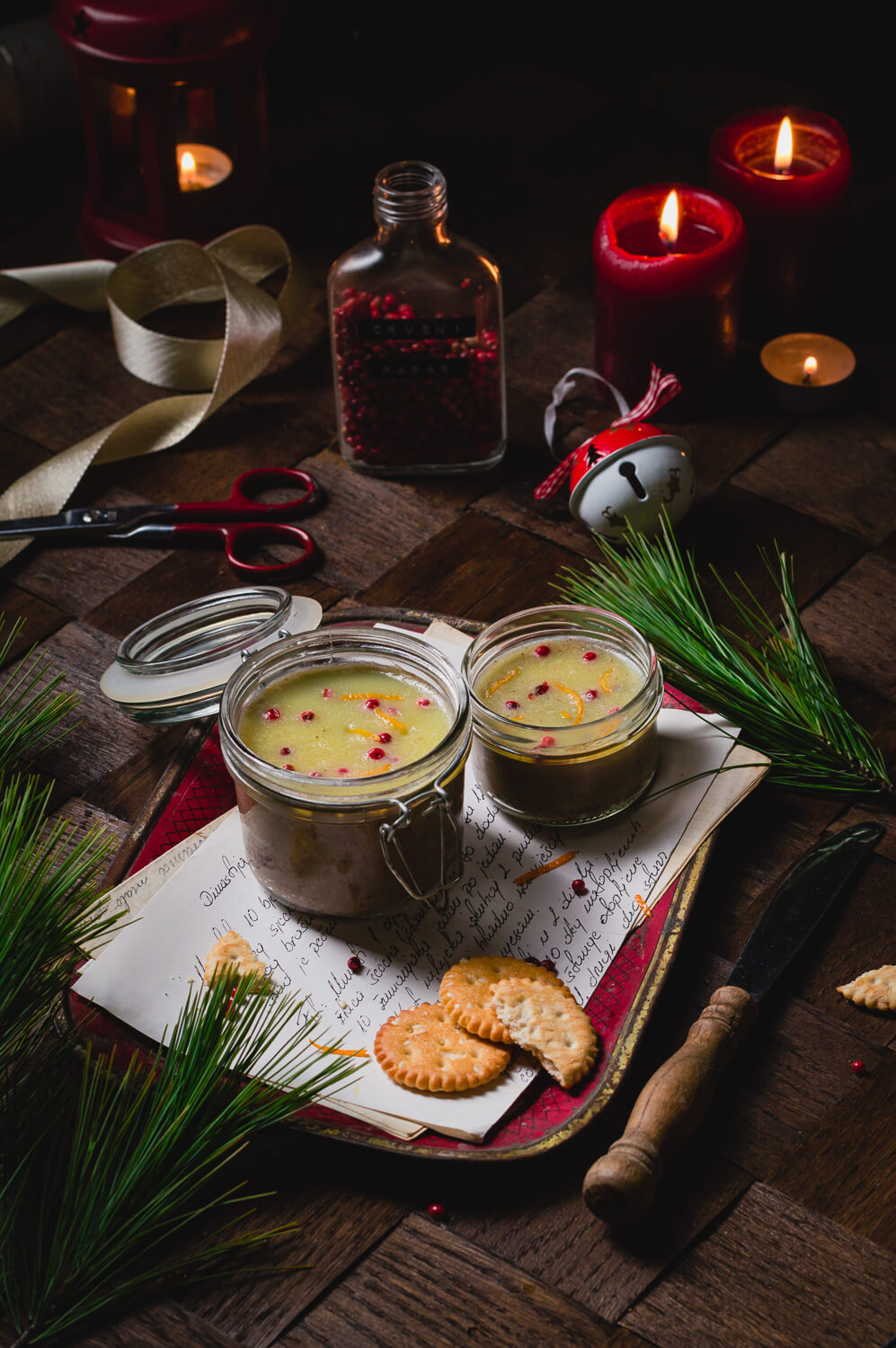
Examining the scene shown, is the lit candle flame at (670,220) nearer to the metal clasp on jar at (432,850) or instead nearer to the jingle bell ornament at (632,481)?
the jingle bell ornament at (632,481)

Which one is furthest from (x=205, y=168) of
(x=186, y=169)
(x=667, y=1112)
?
(x=667, y=1112)

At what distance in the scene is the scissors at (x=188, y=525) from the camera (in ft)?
4.17

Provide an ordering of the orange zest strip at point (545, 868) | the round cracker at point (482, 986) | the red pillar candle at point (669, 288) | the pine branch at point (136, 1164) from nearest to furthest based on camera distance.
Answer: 1. the pine branch at point (136, 1164)
2. the round cracker at point (482, 986)
3. the orange zest strip at point (545, 868)
4. the red pillar candle at point (669, 288)

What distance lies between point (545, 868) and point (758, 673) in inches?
10.9

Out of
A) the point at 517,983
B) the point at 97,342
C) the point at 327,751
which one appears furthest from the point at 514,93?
the point at 517,983

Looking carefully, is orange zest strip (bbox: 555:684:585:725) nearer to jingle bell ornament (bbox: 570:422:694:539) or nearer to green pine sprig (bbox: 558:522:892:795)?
green pine sprig (bbox: 558:522:892:795)

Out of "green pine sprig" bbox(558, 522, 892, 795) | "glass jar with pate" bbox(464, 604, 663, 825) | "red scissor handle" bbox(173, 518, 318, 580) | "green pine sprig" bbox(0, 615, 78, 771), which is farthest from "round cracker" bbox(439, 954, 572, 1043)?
"red scissor handle" bbox(173, 518, 318, 580)

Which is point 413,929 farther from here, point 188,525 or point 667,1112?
point 188,525

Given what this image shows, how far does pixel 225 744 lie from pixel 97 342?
791mm

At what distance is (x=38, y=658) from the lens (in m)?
1.19

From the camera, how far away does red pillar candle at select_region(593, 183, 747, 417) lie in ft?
4.34

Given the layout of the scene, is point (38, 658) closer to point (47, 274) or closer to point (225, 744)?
point (225, 744)

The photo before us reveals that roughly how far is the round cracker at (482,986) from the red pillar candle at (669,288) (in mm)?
705

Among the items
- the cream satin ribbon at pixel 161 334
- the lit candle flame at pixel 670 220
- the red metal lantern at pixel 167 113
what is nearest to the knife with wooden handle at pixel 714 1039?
the lit candle flame at pixel 670 220
